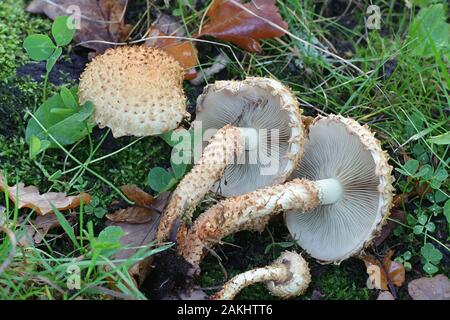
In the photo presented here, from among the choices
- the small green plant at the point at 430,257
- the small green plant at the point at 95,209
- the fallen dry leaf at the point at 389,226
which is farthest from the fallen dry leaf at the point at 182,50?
the small green plant at the point at 430,257

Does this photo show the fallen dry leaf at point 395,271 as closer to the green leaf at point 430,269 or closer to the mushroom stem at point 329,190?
the green leaf at point 430,269

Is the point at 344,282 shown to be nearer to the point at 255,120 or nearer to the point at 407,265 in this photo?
the point at 407,265

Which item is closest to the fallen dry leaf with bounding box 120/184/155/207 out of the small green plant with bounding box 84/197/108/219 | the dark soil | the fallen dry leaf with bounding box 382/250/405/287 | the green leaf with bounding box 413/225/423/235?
the small green plant with bounding box 84/197/108/219

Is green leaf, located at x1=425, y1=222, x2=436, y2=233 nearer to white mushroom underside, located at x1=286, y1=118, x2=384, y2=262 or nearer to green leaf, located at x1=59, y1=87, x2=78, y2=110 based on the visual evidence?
white mushroom underside, located at x1=286, y1=118, x2=384, y2=262

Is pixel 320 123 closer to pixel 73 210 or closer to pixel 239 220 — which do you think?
pixel 239 220

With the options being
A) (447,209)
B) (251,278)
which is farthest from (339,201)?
(251,278)

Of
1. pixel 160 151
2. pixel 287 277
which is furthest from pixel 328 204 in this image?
pixel 160 151
